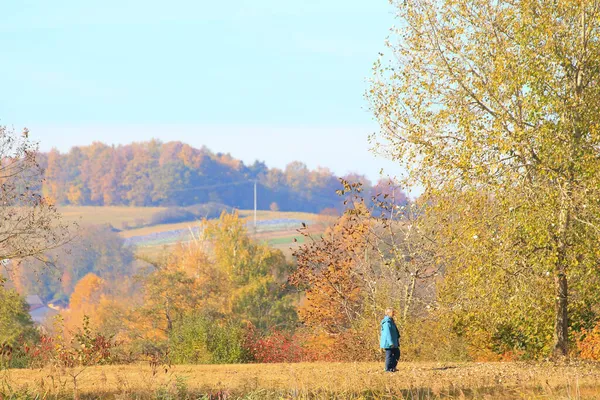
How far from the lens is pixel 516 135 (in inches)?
747

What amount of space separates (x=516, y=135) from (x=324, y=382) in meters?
8.25

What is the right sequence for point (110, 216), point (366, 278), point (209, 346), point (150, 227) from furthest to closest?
1. point (110, 216)
2. point (150, 227)
3. point (366, 278)
4. point (209, 346)

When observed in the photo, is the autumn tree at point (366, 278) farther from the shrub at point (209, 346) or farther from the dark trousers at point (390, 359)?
the dark trousers at point (390, 359)

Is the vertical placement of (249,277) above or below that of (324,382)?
below

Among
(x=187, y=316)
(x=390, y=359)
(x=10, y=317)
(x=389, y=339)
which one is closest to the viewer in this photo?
(x=389, y=339)

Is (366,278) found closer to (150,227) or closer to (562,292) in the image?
(562,292)

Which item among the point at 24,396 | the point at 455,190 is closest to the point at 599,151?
the point at 455,190

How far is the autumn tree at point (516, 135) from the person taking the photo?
18984 mm

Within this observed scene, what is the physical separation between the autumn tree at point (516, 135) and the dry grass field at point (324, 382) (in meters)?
2.12

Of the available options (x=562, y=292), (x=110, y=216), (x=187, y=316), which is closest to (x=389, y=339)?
(x=562, y=292)

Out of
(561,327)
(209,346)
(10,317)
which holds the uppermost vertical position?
(561,327)

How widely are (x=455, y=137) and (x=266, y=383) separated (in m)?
7.90

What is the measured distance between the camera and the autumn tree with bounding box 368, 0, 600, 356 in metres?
19.0

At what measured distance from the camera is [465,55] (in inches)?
803
